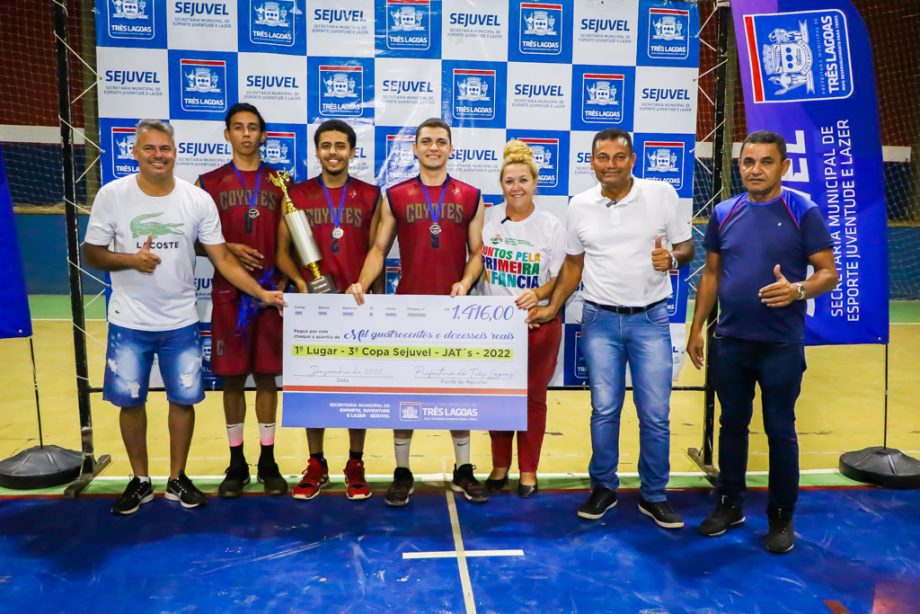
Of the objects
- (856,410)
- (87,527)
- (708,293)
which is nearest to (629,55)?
(708,293)

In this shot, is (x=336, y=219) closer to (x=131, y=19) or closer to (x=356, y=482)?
(x=356, y=482)

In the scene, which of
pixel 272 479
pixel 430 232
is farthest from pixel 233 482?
pixel 430 232

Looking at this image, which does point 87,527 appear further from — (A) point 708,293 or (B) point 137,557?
(A) point 708,293

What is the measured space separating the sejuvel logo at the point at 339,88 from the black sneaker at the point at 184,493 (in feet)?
7.07

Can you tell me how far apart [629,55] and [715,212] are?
1.29 meters

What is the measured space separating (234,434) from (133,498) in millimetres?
574

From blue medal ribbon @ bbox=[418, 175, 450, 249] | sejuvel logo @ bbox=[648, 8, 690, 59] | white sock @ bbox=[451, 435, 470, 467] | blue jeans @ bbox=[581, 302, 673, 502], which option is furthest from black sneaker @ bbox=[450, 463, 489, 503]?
sejuvel logo @ bbox=[648, 8, 690, 59]

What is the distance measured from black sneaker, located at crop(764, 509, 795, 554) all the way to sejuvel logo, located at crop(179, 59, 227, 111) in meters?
3.56

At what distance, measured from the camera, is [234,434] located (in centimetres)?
389

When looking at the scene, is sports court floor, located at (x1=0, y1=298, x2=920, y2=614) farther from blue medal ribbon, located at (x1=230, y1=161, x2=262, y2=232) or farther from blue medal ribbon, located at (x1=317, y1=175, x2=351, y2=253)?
blue medal ribbon, located at (x1=230, y1=161, x2=262, y2=232)

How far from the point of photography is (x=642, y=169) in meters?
4.23

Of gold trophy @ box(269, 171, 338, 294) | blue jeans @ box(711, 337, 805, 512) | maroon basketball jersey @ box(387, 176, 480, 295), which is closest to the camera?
blue jeans @ box(711, 337, 805, 512)

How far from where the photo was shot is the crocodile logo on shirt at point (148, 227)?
3412mm

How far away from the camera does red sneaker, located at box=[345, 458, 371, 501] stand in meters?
3.81
